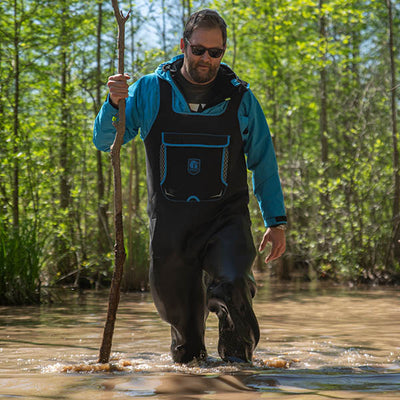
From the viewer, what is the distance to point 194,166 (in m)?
3.59

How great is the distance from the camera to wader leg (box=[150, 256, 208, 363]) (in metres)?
3.64

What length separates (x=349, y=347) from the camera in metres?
4.93

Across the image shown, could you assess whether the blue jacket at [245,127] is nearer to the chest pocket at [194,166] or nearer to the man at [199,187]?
the man at [199,187]

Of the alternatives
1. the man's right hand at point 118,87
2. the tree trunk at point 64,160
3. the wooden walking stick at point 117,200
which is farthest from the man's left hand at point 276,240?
the tree trunk at point 64,160

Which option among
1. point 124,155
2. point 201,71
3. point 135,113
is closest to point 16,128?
point 124,155

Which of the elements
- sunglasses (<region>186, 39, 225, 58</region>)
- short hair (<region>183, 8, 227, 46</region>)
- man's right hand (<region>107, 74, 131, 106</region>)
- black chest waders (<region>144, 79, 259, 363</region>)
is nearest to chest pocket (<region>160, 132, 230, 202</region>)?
black chest waders (<region>144, 79, 259, 363</region>)

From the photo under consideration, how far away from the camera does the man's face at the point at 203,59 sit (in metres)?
3.62

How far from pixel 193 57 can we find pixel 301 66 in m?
10.4

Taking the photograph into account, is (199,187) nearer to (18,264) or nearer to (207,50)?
(207,50)

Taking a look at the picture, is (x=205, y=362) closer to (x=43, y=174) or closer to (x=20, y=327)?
(x=20, y=327)

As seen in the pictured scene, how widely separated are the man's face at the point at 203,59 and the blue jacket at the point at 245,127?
0.13m

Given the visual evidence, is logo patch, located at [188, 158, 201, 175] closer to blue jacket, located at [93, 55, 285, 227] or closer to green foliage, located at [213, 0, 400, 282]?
blue jacket, located at [93, 55, 285, 227]

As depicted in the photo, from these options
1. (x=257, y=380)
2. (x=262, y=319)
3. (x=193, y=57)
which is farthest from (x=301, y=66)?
(x=257, y=380)

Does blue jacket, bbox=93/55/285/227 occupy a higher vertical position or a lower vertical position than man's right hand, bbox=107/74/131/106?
lower
